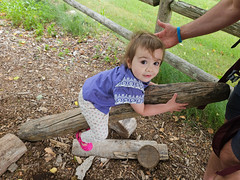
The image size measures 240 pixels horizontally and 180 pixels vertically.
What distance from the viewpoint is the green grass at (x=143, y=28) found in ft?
11.7

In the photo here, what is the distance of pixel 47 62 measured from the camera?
13.2 ft

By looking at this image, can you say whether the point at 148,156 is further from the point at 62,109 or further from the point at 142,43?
the point at 62,109

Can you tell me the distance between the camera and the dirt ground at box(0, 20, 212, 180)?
93.8 inches

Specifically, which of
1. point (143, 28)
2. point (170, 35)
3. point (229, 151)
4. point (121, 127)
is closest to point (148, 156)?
point (121, 127)

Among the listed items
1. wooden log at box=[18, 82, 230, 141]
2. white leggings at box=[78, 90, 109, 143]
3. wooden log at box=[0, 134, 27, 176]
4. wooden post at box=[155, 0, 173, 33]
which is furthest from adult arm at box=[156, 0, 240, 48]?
wooden log at box=[0, 134, 27, 176]

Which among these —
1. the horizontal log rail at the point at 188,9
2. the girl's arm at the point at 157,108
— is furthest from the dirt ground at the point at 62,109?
the horizontal log rail at the point at 188,9

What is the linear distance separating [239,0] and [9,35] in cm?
479

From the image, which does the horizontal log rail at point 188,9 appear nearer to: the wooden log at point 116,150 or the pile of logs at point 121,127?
the pile of logs at point 121,127

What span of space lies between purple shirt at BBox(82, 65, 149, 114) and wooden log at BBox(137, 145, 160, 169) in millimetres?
860

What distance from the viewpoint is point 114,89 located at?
5.29ft

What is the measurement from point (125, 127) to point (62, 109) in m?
1.15

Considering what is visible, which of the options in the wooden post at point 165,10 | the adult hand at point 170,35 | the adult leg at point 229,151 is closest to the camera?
the adult leg at point 229,151

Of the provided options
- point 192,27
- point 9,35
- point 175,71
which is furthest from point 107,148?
point 9,35

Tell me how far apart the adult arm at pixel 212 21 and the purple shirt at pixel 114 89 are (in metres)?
0.67
